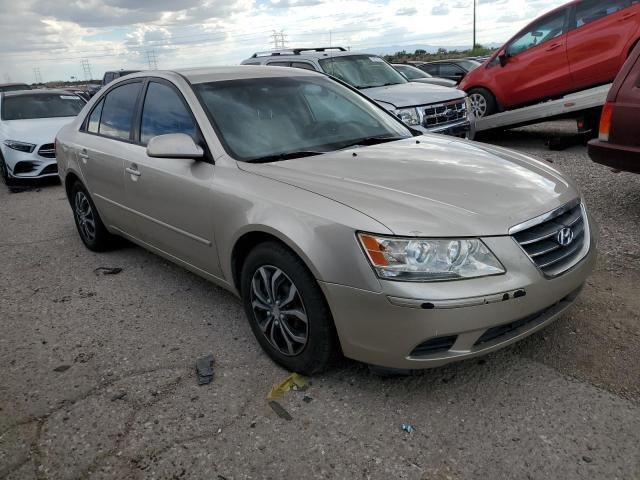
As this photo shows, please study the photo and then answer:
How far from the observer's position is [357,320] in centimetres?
249

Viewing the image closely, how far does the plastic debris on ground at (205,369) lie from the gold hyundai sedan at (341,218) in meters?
0.33

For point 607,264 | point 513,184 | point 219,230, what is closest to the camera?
point 513,184

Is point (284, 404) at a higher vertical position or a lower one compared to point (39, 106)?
lower

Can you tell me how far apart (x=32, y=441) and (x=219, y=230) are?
1.41 m

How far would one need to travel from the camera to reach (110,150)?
4363mm

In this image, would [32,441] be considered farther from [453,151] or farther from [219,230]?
[453,151]

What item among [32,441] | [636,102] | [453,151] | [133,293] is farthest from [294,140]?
[636,102]

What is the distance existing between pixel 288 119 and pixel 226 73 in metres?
0.67

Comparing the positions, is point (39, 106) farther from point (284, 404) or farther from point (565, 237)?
point (565, 237)

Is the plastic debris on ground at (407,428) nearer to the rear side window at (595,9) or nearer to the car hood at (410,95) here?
the car hood at (410,95)

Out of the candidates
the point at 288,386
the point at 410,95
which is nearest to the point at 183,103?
the point at 288,386

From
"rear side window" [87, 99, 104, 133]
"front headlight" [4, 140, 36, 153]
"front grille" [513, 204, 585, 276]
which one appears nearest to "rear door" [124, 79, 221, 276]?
"rear side window" [87, 99, 104, 133]

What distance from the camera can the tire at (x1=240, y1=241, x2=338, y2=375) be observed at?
104 inches

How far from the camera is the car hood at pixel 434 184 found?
97.3 inches
